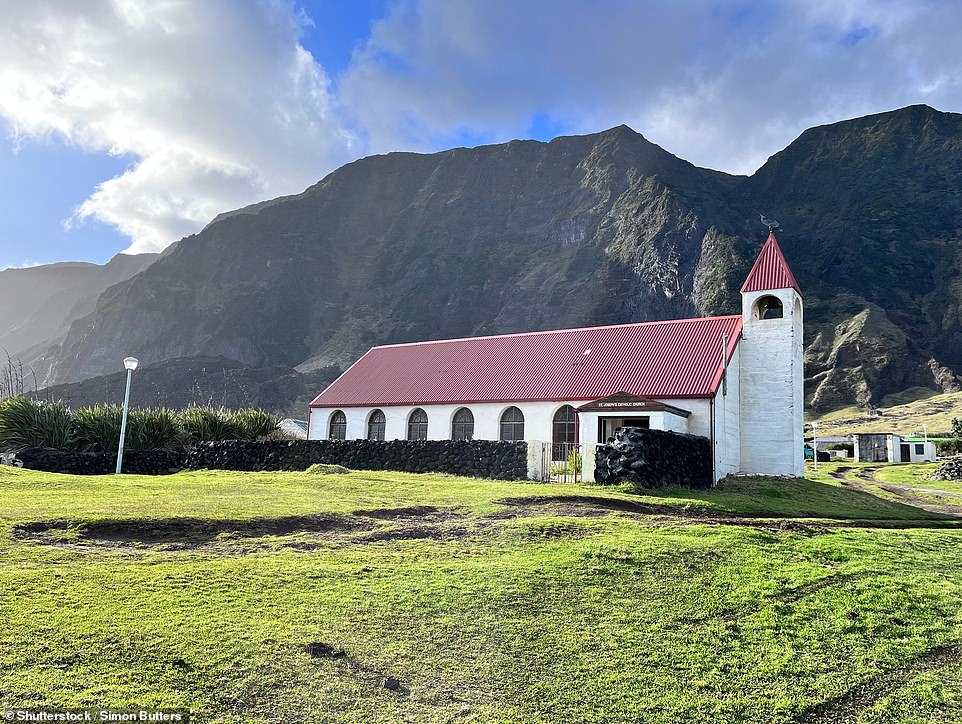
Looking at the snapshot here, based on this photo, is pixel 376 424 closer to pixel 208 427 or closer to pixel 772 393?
pixel 208 427

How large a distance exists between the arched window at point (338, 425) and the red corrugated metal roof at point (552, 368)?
68 centimetres

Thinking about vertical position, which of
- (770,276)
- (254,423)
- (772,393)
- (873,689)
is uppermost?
(770,276)

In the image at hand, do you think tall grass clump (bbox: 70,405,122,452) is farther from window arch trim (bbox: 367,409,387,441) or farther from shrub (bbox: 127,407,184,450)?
window arch trim (bbox: 367,409,387,441)

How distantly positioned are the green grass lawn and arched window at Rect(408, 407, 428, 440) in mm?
22394

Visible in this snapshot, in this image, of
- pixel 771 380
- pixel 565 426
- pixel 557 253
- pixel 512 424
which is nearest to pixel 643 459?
Answer: pixel 565 426

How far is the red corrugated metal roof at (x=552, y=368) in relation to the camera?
30844 millimetres

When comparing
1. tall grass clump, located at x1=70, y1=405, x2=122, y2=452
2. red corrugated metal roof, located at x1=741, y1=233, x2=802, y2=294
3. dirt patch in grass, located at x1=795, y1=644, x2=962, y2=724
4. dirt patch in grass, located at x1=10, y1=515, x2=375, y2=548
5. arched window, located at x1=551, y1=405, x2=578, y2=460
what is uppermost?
red corrugated metal roof, located at x1=741, y1=233, x2=802, y2=294

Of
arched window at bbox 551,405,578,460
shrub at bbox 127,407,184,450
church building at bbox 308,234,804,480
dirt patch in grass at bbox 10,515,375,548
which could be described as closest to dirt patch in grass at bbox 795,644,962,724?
dirt patch in grass at bbox 10,515,375,548

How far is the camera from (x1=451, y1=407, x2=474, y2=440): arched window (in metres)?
34.4

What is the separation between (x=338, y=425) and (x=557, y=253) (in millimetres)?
120829

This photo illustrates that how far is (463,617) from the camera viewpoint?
8148mm

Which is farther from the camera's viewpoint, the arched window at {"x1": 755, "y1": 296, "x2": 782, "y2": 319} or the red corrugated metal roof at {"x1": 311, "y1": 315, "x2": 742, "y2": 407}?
the arched window at {"x1": 755, "y1": 296, "x2": 782, "y2": 319}

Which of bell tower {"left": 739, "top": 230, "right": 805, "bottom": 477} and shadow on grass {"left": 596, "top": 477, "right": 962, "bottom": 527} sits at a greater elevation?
bell tower {"left": 739, "top": 230, "right": 805, "bottom": 477}

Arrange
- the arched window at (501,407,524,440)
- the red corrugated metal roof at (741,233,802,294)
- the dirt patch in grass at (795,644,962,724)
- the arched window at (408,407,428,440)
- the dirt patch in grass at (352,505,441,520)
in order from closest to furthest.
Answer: the dirt patch in grass at (795,644,962,724) < the dirt patch in grass at (352,505,441,520) < the arched window at (501,407,524,440) < the red corrugated metal roof at (741,233,802,294) < the arched window at (408,407,428,440)
